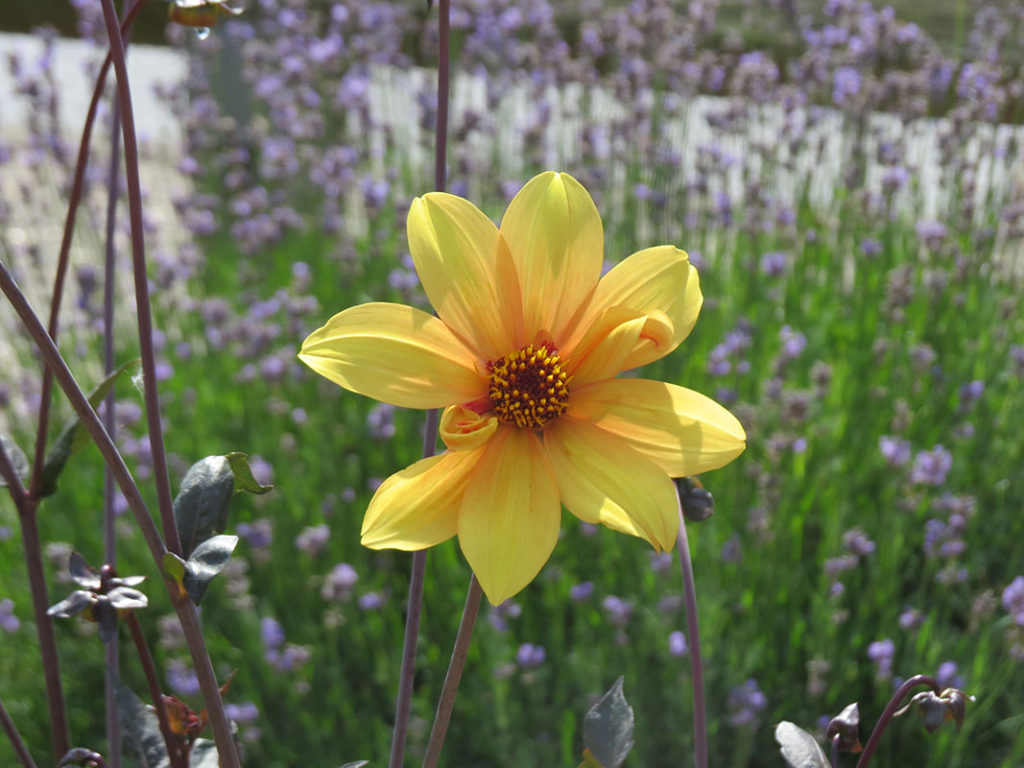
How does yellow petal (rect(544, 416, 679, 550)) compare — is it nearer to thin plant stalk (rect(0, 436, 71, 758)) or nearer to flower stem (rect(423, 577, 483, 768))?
flower stem (rect(423, 577, 483, 768))

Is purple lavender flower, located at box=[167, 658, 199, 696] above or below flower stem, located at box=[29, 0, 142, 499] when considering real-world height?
below

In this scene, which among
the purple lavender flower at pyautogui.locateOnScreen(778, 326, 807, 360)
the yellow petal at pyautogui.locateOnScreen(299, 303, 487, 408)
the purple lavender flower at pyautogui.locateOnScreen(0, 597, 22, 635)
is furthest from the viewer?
the purple lavender flower at pyautogui.locateOnScreen(778, 326, 807, 360)

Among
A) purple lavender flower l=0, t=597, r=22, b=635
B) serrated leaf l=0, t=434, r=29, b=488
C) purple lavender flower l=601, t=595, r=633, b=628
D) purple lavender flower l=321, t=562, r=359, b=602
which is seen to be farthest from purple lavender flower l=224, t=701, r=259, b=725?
serrated leaf l=0, t=434, r=29, b=488

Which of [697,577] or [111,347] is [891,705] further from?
[697,577]

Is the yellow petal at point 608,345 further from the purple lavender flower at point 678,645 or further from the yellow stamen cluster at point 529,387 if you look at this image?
the purple lavender flower at point 678,645

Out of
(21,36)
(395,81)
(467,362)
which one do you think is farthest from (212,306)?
(21,36)

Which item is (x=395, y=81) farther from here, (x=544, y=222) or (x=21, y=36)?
(x=21, y=36)
